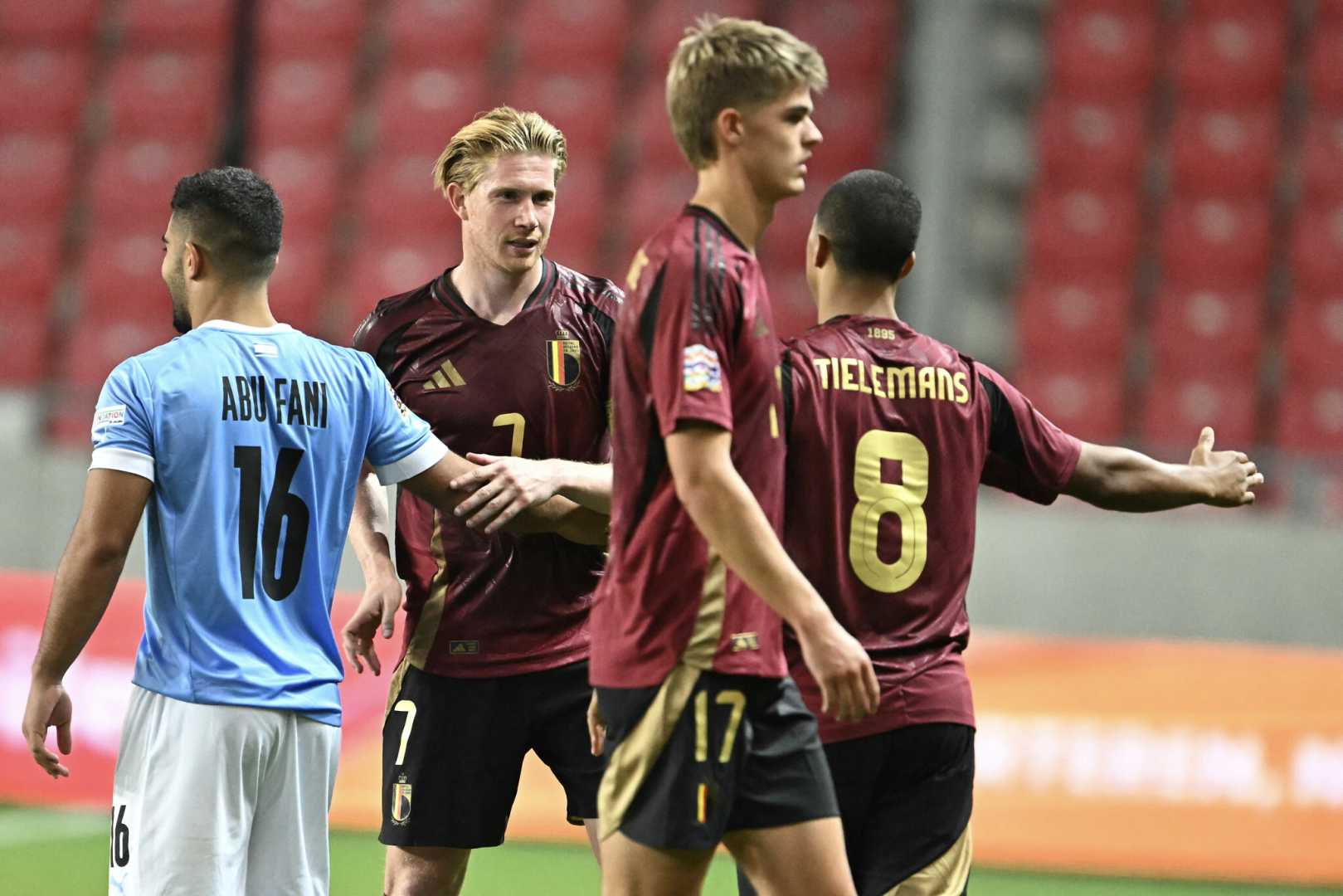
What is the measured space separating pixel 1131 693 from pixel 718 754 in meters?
4.88

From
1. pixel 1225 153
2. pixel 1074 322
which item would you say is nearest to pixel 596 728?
pixel 1074 322

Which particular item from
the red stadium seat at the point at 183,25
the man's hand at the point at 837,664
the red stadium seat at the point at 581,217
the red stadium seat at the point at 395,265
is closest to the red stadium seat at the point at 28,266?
the red stadium seat at the point at 183,25

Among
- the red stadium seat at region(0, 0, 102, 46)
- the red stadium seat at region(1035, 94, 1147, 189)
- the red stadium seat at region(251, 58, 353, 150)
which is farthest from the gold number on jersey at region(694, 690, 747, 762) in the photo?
the red stadium seat at region(0, 0, 102, 46)

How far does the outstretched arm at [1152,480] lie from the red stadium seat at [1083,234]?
7805 millimetres

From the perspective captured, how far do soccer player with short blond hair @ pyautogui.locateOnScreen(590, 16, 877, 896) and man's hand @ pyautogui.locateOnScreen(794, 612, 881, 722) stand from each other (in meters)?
0.04

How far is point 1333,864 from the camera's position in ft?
23.8

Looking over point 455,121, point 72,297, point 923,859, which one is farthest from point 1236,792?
point 72,297

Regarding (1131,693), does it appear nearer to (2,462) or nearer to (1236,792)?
(1236,792)

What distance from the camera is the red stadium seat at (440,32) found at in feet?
43.0

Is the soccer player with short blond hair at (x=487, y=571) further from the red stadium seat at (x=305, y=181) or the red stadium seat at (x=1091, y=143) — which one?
the red stadium seat at (x=305, y=181)

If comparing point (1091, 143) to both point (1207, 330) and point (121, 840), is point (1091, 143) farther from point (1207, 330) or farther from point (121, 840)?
point (121, 840)

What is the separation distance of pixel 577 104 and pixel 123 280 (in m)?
3.49

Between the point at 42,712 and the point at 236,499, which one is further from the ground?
the point at 236,499

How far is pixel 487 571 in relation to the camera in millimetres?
4520
